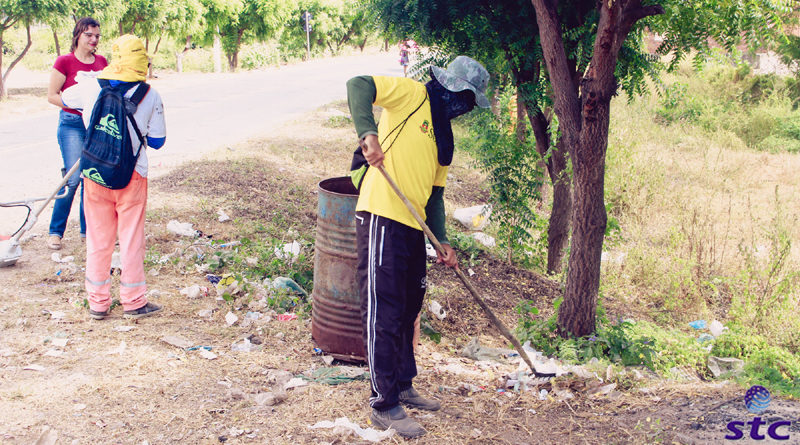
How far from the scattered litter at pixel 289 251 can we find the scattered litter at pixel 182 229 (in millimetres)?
894

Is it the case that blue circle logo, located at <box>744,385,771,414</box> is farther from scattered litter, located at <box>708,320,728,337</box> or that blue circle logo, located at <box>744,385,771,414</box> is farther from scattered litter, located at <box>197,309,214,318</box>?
scattered litter, located at <box>197,309,214,318</box>

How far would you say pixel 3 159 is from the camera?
9.38 m

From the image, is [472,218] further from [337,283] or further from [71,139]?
[71,139]

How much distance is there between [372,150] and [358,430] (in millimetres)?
1368

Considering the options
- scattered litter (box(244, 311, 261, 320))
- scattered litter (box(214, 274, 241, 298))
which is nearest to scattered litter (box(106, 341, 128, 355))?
scattered litter (box(244, 311, 261, 320))

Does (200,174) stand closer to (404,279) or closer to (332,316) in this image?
(332,316)

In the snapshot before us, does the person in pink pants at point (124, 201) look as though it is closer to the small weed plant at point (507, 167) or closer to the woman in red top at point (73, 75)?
the woman in red top at point (73, 75)

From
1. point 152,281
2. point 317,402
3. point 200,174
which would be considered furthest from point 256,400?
point 200,174

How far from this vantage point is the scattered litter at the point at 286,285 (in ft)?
16.3

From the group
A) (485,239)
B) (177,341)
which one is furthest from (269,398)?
(485,239)

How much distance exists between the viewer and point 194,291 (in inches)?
191

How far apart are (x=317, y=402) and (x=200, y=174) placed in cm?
490

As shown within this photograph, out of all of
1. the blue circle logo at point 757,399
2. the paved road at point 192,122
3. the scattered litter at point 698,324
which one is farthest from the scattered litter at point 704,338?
the paved road at point 192,122

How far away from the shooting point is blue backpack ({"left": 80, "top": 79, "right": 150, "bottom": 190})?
402 cm
